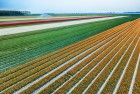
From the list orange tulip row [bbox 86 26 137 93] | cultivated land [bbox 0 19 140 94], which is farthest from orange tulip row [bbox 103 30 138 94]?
orange tulip row [bbox 86 26 137 93]

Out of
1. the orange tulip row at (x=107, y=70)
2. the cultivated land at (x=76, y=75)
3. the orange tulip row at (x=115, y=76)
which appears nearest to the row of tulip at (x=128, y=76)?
the cultivated land at (x=76, y=75)

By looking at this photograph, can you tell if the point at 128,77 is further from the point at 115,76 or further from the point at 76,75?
the point at 76,75

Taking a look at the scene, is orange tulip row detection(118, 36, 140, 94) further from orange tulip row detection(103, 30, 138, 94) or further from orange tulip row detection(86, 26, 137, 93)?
orange tulip row detection(86, 26, 137, 93)

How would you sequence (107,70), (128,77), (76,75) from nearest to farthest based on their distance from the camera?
(128,77) < (76,75) < (107,70)

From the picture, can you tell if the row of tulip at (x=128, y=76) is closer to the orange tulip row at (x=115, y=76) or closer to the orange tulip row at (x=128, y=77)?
the orange tulip row at (x=128, y=77)

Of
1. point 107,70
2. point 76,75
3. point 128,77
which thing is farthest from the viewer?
point 107,70

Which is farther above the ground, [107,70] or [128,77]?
[128,77]

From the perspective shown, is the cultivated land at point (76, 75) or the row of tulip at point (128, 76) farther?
the row of tulip at point (128, 76)

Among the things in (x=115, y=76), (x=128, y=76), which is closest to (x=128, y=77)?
(x=128, y=76)

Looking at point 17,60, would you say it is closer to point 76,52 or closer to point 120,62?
point 76,52
